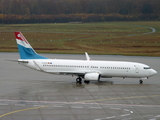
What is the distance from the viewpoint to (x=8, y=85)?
48.3 m

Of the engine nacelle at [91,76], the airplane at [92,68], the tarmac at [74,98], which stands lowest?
the tarmac at [74,98]

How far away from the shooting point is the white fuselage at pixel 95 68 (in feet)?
165

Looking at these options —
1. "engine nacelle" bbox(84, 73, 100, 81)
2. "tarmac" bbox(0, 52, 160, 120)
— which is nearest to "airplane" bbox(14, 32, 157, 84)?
"engine nacelle" bbox(84, 73, 100, 81)

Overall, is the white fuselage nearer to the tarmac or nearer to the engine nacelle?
the engine nacelle

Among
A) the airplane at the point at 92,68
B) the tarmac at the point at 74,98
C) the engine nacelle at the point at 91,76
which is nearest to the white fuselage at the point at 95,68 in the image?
the airplane at the point at 92,68

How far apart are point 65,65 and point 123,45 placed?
58.9 metres

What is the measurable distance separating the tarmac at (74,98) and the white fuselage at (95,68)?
1.77m

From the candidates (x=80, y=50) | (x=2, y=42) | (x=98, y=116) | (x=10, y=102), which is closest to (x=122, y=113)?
(x=98, y=116)

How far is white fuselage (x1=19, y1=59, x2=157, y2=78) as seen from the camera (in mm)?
50188

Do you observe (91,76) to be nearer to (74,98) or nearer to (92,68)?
(92,68)

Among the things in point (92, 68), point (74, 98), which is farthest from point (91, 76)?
point (74, 98)

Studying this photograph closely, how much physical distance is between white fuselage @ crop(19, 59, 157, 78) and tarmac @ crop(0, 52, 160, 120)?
69.9 inches

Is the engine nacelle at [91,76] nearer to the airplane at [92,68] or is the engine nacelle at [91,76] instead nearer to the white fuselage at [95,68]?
the airplane at [92,68]

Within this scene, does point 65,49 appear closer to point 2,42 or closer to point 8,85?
point 2,42
